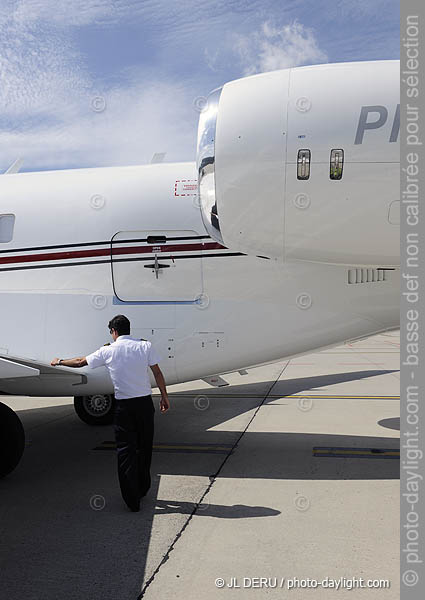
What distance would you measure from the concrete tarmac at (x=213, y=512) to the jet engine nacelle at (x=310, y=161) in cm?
227

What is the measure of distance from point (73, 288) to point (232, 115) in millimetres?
2848

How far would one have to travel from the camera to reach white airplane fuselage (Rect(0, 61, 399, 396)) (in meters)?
6.19

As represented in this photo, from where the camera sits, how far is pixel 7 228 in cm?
688

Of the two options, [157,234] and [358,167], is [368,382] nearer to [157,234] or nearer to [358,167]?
[157,234]

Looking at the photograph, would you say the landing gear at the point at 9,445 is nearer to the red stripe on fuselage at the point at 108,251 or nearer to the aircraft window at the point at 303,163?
the red stripe on fuselage at the point at 108,251

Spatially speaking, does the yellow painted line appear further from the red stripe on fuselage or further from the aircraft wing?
the red stripe on fuselage

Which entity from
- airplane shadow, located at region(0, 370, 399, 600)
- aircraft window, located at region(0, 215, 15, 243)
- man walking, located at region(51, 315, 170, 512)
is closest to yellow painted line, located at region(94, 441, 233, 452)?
airplane shadow, located at region(0, 370, 399, 600)

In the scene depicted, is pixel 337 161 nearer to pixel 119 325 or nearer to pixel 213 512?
pixel 119 325

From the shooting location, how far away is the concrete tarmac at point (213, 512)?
3715 millimetres

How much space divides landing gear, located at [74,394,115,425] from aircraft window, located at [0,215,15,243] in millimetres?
2767

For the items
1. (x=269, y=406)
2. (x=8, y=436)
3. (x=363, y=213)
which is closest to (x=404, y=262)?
(x=363, y=213)

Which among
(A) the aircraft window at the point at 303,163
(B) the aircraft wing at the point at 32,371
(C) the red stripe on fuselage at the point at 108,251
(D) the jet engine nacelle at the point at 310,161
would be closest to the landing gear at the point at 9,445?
(B) the aircraft wing at the point at 32,371

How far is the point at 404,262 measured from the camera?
3.75 meters

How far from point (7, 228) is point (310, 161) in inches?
155
